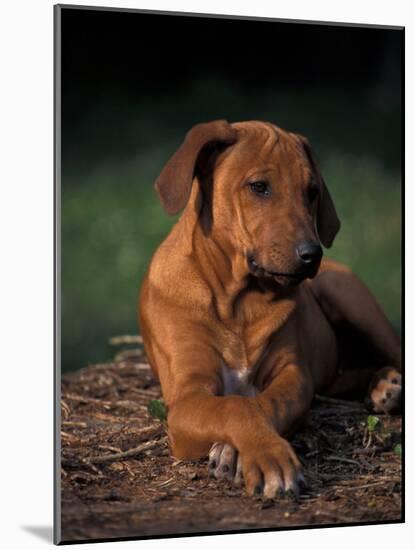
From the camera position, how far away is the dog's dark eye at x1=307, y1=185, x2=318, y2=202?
18.6 feet

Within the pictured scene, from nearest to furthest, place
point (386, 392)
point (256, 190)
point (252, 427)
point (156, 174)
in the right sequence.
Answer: point (252, 427), point (256, 190), point (386, 392), point (156, 174)

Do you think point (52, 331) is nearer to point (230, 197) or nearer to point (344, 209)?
point (230, 197)

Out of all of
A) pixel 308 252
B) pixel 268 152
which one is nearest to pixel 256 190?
pixel 268 152

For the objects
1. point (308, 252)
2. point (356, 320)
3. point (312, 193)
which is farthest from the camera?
point (356, 320)

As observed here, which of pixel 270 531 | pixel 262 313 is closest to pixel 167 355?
pixel 262 313

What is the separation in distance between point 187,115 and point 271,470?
2.18 metres

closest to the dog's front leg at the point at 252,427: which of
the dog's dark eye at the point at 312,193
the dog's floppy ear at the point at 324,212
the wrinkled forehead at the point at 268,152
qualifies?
the dog's floppy ear at the point at 324,212

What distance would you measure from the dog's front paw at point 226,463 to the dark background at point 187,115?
1159 mm

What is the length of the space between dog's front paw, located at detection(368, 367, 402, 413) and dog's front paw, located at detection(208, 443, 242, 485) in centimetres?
141

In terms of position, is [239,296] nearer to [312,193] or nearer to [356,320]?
[312,193]

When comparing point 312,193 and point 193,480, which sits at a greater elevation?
point 312,193

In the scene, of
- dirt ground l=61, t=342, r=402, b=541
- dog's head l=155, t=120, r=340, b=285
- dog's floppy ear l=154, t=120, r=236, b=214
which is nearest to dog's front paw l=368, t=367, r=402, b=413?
dirt ground l=61, t=342, r=402, b=541

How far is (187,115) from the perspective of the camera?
6449 mm

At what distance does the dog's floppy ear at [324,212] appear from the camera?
5.86 meters
